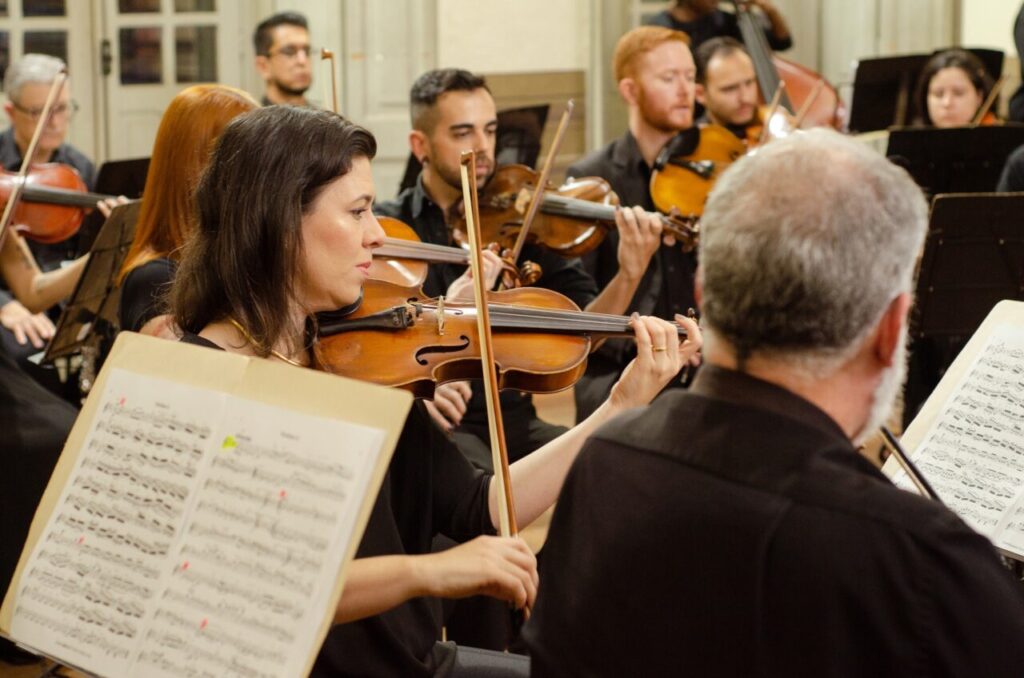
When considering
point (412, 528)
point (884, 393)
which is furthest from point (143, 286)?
point (884, 393)

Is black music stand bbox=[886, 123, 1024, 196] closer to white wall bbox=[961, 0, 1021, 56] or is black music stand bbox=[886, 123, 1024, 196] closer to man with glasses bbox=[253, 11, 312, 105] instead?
man with glasses bbox=[253, 11, 312, 105]

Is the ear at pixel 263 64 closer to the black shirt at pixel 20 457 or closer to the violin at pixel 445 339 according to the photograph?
the black shirt at pixel 20 457

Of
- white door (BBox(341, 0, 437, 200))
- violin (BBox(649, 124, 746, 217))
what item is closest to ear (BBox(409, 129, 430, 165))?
violin (BBox(649, 124, 746, 217))

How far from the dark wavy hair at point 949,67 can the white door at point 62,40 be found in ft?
13.2

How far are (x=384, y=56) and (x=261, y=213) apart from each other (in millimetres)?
5012

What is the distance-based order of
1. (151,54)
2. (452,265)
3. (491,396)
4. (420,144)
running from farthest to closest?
(151,54) < (420,144) < (452,265) < (491,396)

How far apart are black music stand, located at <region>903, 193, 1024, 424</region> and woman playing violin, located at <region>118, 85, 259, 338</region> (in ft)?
5.88

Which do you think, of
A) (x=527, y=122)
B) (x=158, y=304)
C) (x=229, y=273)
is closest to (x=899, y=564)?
(x=229, y=273)

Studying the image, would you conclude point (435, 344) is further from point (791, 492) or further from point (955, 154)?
point (955, 154)

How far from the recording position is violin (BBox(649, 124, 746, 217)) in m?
3.66

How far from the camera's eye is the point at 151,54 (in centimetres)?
673

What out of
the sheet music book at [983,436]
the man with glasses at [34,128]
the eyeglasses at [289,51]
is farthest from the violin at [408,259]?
the eyeglasses at [289,51]

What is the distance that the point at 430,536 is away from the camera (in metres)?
1.85

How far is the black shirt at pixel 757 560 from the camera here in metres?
1.01
